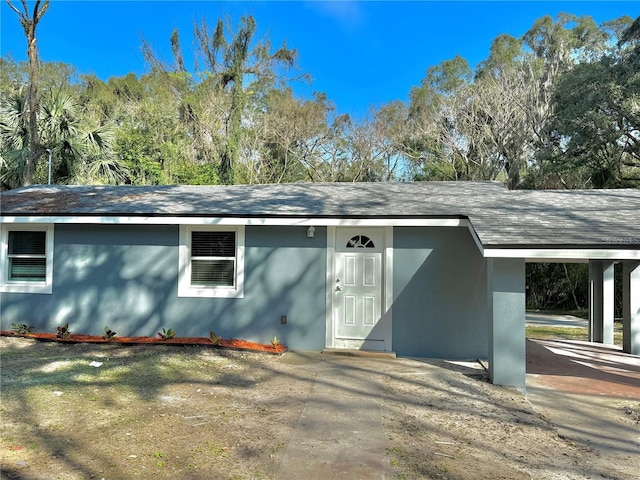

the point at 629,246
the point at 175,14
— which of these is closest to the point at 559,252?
the point at 629,246

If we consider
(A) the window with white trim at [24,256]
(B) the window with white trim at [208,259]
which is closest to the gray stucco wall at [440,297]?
(B) the window with white trim at [208,259]

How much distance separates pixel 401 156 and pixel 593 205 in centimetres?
1814

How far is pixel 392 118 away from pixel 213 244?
19.5 meters

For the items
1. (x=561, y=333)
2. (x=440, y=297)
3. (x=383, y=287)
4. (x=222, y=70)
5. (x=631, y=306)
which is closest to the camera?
(x=440, y=297)

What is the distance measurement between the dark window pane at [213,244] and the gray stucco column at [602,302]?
822 cm

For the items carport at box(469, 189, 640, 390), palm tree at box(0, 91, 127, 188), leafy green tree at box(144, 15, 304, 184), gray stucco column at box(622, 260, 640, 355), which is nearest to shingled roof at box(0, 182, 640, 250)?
carport at box(469, 189, 640, 390)

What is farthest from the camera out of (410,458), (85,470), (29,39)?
(29,39)

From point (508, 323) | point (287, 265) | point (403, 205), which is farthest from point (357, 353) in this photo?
point (403, 205)

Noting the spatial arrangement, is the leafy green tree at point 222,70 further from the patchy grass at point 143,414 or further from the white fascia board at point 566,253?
the white fascia board at point 566,253

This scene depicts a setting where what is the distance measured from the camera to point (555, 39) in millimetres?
25125

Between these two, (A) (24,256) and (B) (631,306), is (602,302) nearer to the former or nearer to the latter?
(B) (631,306)

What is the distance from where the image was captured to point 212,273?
327 inches

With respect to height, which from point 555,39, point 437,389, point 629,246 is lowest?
point 437,389

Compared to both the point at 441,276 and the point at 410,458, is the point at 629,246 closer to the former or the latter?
the point at 441,276
